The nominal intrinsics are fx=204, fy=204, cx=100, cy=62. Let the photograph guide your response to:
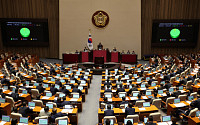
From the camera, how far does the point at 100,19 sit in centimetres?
2555

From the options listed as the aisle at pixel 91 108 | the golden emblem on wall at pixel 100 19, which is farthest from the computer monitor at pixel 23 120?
the golden emblem on wall at pixel 100 19

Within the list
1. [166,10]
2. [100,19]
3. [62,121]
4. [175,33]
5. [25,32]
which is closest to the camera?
[62,121]

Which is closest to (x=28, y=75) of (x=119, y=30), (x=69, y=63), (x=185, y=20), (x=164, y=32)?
(x=69, y=63)

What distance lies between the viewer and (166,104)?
10.1 metres

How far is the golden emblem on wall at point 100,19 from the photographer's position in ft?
83.2

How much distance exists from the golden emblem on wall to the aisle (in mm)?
11588

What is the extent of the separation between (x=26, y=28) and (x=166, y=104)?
21411 mm

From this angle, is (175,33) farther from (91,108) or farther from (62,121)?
(62,121)

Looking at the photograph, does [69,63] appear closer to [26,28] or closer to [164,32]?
[26,28]

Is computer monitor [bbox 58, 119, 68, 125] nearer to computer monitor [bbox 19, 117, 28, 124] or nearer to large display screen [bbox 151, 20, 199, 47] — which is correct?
computer monitor [bbox 19, 117, 28, 124]

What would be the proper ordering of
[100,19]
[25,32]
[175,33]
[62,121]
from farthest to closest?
[25,32], [175,33], [100,19], [62,121]

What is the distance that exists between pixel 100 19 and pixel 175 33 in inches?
377

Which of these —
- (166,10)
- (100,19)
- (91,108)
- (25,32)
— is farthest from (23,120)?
(166,10)

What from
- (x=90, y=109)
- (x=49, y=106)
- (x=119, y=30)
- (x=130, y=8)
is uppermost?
(x=130, y=8)
